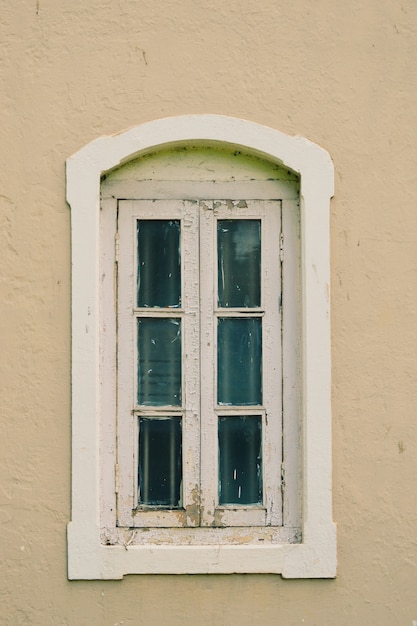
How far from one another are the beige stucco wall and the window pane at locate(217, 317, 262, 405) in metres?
0.41

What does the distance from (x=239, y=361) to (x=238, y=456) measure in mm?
478

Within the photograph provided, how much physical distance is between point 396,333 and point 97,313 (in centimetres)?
148

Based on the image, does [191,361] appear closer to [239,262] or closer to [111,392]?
[111,392]

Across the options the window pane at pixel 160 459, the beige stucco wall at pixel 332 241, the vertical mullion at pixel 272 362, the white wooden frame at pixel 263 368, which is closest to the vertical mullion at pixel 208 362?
the white wooden frame at pixel 263 368

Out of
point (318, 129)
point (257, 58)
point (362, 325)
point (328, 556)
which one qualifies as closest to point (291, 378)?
point (362, 325)

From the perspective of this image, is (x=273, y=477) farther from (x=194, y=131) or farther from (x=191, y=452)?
(x=194, y=131)

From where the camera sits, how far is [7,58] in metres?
4.95

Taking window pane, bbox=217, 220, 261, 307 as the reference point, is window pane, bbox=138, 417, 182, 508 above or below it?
below

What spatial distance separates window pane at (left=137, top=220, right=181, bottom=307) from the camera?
505 cm

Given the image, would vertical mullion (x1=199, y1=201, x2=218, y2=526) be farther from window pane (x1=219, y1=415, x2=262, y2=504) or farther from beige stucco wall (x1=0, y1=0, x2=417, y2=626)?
beige stucco wall (x1=0, y1=0, x2=417, y2=626)

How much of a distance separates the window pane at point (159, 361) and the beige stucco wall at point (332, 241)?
15.4 inches

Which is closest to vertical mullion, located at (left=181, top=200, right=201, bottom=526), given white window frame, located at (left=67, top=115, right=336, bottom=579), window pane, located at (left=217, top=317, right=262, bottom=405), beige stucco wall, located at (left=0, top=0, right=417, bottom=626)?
window pane, located at (left=217, top=317, right=262, bottom=405)

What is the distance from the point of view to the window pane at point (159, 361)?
503 cm

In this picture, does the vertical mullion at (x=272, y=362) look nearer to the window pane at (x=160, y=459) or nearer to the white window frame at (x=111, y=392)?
the white window frame at (x=111, y=392)
